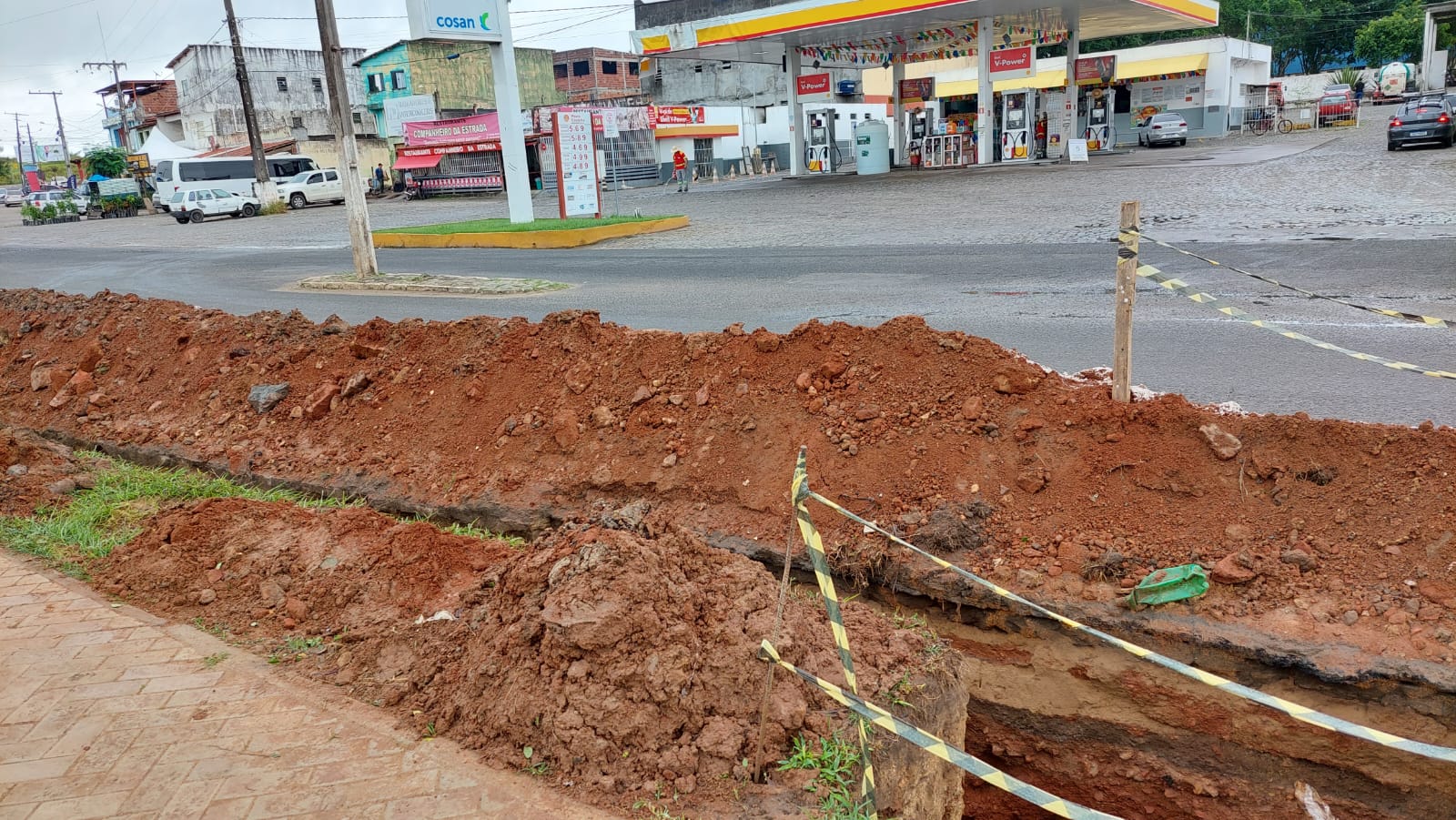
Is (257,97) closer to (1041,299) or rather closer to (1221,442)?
(1041,299)

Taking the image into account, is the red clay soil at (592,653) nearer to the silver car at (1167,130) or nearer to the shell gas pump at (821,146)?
the shell gas pump at (821,146)

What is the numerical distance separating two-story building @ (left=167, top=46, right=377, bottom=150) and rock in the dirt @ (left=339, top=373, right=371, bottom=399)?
5413 centimetres

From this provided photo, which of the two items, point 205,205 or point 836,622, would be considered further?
point 205,205

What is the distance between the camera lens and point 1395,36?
5884cm

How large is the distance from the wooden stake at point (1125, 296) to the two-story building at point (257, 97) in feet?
189

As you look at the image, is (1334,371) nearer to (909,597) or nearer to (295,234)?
(909,597)

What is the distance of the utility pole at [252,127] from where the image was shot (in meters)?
37.9

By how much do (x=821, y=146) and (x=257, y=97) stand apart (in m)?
39.1

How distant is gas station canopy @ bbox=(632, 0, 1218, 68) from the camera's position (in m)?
26.6

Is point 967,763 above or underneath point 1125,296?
underneath

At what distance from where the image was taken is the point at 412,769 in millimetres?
3225

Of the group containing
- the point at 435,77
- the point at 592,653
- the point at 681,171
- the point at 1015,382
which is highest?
the point at 435,77

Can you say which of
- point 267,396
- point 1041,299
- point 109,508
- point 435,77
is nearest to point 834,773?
point 109,508

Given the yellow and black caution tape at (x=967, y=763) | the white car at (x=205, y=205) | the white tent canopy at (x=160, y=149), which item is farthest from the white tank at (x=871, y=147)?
the white tent canopy at (x=160, y=149)
